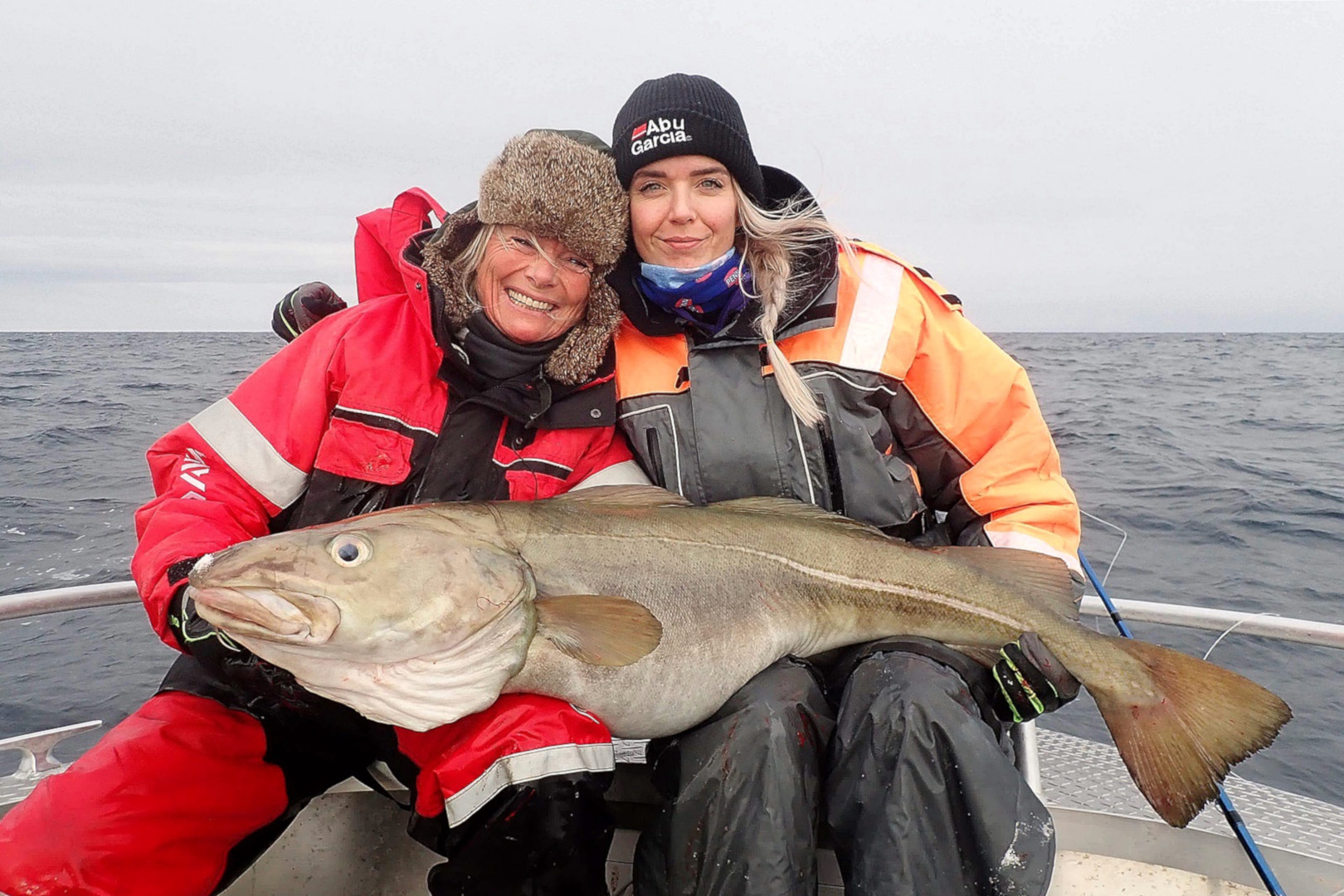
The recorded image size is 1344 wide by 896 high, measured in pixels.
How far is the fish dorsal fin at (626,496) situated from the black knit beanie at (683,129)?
115 centimetres

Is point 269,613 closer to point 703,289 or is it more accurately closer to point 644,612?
point 644,612

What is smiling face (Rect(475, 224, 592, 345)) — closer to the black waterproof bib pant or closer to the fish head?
the fish head

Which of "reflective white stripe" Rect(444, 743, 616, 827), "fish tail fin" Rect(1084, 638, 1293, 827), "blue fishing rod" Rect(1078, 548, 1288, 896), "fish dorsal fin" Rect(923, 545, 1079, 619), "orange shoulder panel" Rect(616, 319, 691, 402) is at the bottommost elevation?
"blue fishing rod" Rect(1078, 548, 1288, 896)

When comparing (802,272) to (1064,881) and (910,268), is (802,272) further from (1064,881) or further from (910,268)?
(1064,881)

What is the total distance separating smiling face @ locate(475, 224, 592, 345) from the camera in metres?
3.02

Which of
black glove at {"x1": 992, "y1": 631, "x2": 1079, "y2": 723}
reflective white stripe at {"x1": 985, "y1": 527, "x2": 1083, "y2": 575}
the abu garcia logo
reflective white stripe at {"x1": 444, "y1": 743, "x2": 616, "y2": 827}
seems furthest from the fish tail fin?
the abu garcia logo

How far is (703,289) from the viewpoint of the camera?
3.15m

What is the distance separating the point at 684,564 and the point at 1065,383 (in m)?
23.7

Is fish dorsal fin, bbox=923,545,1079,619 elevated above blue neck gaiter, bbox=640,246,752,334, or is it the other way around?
blue neck gaiter, bbox=640,246,752,334

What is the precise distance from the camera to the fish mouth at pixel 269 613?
1955 mm

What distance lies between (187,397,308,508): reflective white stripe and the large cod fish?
592 mm

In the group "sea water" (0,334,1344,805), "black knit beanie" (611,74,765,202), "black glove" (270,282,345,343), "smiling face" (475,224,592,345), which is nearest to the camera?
"smiling face" (475,224,592,345)

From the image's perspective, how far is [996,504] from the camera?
10.2ft

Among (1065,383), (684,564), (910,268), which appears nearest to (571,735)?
(684,564)
